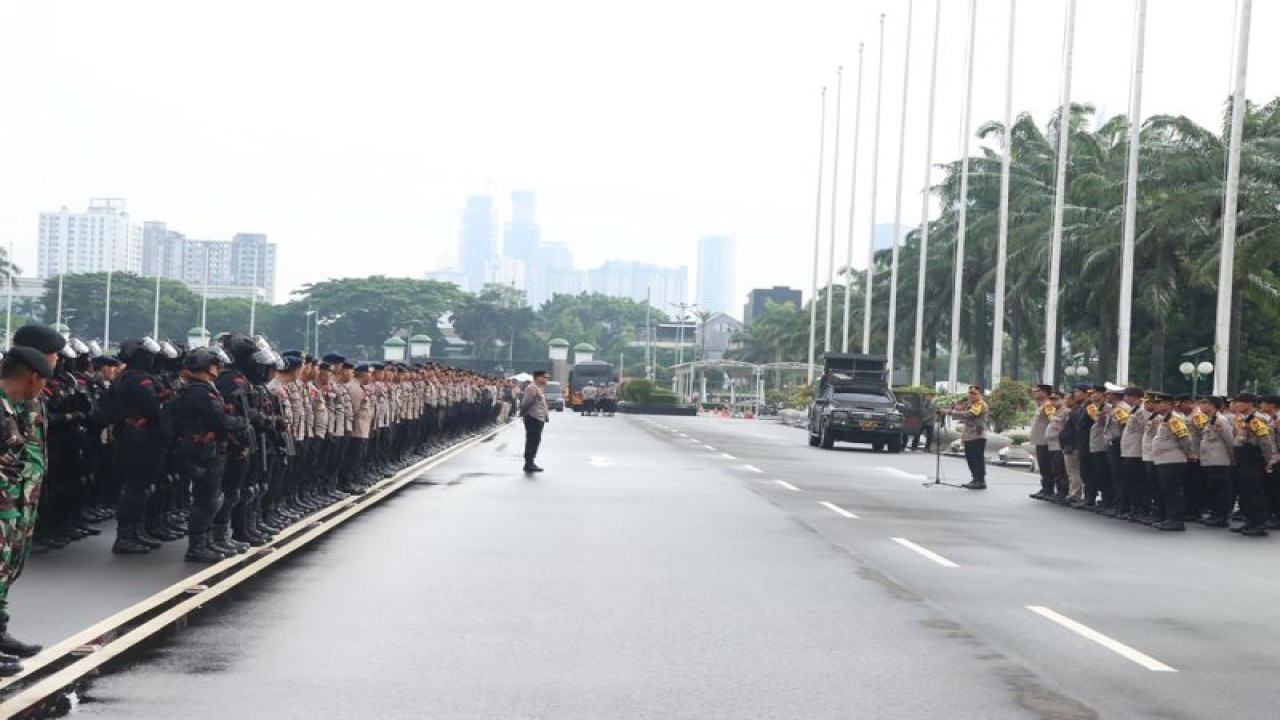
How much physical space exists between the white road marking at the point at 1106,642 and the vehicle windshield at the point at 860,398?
30.5 metres

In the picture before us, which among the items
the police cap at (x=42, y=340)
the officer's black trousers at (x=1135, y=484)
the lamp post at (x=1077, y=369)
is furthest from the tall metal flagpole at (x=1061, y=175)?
the police cap at (x=42, y=340)

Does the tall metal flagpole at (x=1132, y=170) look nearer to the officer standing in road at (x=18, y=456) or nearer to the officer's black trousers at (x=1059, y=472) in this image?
the officer's black trousers at (x=1059, y=472)

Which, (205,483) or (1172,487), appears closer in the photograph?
(205,483)

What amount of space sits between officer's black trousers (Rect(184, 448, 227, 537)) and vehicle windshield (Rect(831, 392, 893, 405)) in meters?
30.2

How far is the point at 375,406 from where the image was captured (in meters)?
21.7

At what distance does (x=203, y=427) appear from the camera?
12.4 m

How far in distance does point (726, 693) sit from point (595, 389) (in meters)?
77.9

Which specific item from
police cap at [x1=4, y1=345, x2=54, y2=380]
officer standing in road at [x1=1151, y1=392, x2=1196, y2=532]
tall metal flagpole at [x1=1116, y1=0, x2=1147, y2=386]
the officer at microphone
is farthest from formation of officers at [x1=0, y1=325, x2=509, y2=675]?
tall metal flagpole at [x1=1116, y1=0, x2=1147, y2=386]

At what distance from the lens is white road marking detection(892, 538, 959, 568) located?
1398 centimetres

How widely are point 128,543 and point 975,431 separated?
15.0 m

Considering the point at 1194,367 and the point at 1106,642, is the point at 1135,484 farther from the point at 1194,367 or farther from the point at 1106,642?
the point at 1194,367

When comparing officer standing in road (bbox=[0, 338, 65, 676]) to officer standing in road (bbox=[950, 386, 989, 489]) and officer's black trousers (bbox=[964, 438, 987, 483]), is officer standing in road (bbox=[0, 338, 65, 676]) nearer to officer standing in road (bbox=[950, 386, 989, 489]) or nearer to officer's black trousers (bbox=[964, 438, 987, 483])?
officer standing in road (bbox=[950, 386, 989, 489])

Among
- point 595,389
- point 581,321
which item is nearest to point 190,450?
point 595,389

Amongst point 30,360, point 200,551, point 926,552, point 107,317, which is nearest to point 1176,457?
point 926,552
